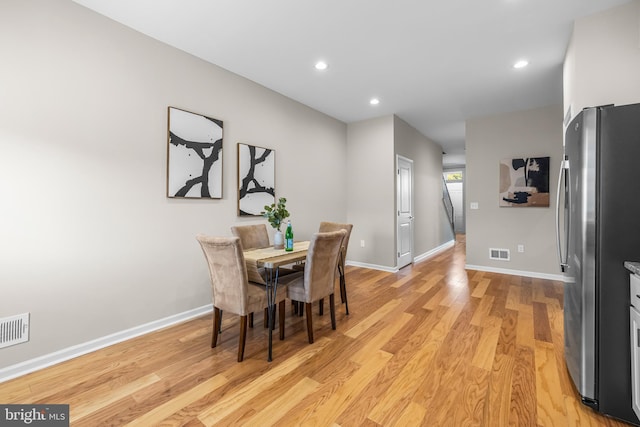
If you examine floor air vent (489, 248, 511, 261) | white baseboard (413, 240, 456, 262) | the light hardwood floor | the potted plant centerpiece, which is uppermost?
the potted plant centerpiece

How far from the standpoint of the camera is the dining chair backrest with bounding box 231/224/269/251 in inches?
124

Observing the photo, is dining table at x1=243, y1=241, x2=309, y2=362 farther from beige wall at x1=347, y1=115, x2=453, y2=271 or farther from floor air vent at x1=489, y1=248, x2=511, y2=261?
floor air vent at x1=489, y1=248, x2=511, y2=261

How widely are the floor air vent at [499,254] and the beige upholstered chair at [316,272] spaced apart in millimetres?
3694

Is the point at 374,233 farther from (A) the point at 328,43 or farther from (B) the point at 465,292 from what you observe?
(A) the point at 328,43

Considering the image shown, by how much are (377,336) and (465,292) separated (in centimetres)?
188

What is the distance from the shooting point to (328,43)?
2793mm

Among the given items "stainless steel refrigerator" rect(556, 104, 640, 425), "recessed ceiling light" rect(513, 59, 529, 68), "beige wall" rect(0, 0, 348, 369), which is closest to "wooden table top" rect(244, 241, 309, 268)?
"beige wall" rect(0, 0, 348, 369)

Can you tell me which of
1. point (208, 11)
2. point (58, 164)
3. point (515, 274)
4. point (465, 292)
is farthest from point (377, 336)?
point (515, 274)

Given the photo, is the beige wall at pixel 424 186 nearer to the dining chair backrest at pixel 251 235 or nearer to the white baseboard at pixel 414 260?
the white baseboard at pixel 414 260

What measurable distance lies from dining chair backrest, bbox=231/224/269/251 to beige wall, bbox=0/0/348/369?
0.86 ft

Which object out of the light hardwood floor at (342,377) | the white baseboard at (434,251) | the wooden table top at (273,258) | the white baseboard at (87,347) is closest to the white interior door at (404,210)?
the white baseboard at (434,251)

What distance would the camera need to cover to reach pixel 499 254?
192 inches

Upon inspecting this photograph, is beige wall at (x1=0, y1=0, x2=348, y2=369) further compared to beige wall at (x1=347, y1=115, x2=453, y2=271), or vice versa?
beige wall at (x1=347, y1=115, x2=453, y2=271)

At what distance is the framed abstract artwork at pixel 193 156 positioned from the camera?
281 centimetres
